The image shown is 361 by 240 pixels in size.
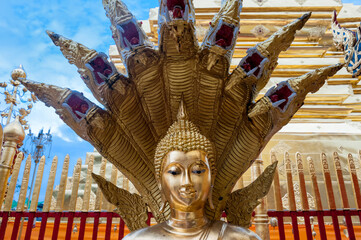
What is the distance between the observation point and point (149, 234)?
168cm

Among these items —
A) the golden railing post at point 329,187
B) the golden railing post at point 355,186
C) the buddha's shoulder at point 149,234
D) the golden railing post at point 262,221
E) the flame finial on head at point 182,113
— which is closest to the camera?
the buddha's shoulder at point 149,234

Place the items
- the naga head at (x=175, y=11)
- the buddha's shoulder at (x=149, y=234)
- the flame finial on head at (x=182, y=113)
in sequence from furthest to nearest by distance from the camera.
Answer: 1. the flame finial on head at (x=182, y=113)
2. the buddha's shoulder at (x=149, y=234)
3. the naga head at (x=175, y=11)

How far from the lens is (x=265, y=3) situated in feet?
26.5

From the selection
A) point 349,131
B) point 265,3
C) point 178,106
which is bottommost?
point 178,106

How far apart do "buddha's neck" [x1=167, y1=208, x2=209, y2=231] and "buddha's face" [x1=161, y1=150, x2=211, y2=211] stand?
5 cm

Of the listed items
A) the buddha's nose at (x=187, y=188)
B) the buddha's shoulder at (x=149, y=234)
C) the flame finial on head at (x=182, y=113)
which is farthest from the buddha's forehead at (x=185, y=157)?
the buddha's shoulder at (x=149, y=234)

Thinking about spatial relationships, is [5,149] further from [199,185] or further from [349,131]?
[349,131]

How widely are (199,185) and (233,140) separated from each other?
51cm

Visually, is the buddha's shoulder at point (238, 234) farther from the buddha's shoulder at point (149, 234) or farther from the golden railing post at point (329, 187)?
the golden railing post at point (329, 187)

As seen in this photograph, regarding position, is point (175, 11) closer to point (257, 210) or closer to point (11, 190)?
point (257, 210)

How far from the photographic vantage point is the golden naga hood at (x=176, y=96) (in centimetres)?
164

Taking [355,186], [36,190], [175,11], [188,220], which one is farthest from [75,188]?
[355,186]

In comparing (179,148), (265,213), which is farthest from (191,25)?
(265,213)

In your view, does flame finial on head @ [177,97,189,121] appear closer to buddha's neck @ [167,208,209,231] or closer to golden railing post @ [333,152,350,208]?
buddha's neck @ [167,208,209,231]
